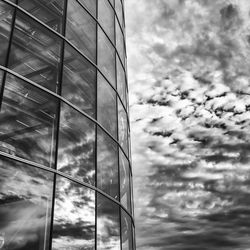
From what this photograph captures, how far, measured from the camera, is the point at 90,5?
1252cm

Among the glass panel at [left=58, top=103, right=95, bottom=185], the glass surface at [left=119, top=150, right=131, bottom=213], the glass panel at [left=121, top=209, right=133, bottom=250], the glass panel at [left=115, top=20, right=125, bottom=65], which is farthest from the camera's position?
the glass panel at [left=115, top=20, right=125, bottom=65]

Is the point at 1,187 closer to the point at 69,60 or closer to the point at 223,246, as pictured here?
the point at 69,60

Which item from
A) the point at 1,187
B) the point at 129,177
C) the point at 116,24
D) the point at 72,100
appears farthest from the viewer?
the point at 116,24

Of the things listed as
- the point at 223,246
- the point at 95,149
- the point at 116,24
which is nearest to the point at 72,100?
the point at 95,149

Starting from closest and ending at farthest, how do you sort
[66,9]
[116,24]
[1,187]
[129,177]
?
[1,187] → [66,9] → [129,177] → [116,24]

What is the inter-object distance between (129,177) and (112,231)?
3.53 meters

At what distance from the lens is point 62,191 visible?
847 cm

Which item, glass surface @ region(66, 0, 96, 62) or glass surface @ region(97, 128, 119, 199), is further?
glass surface @ region(66, 0, 96, 62)

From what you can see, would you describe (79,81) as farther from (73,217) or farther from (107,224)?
(107,224)

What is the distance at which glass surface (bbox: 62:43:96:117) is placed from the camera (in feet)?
32.4

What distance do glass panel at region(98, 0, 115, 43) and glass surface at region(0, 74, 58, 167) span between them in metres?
5.40

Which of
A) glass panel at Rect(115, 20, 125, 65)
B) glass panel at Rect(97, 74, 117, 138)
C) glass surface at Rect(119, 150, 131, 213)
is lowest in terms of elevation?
glass surface at Rect(119, 150, 131, 213)

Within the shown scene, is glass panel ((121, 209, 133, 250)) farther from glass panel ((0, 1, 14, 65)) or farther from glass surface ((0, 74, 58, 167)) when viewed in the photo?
glass panel ((0, 1, 14, 65))

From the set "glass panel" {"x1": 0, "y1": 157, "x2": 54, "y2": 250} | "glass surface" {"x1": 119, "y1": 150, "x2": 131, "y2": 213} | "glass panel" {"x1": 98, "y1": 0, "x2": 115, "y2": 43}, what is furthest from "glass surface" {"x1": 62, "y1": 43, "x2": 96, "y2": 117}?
"glass panel" {"x1": 0, "y1": 157, "x2": 54, "y2": 250}
